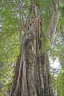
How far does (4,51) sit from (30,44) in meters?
1.89

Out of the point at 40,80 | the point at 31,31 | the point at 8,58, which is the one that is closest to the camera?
the point at 40,80

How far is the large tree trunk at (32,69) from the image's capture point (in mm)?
2553

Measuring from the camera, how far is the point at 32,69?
2.72 meters

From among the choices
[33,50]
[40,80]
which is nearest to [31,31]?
[33,50]

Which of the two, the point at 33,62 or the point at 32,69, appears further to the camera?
the point at 33,62

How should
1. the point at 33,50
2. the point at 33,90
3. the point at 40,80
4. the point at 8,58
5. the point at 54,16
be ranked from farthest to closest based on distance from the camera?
1. the point at 8,58
2. the point at 54,16
3. the point at 33,50
4. the point at 40,80
5. the point at 33,90

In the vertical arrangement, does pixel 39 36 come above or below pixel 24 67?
above

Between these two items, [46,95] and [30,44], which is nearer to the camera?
[46,95]

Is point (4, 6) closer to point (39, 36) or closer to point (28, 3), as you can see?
point (28, 3)

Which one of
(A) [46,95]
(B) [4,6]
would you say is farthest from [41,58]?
(B) [4,6]

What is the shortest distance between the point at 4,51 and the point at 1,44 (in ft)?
0.79

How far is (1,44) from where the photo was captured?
15.3ft

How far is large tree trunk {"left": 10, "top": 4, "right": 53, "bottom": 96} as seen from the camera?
2553 millimetres

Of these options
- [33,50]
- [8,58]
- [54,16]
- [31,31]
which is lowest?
[8,58]
